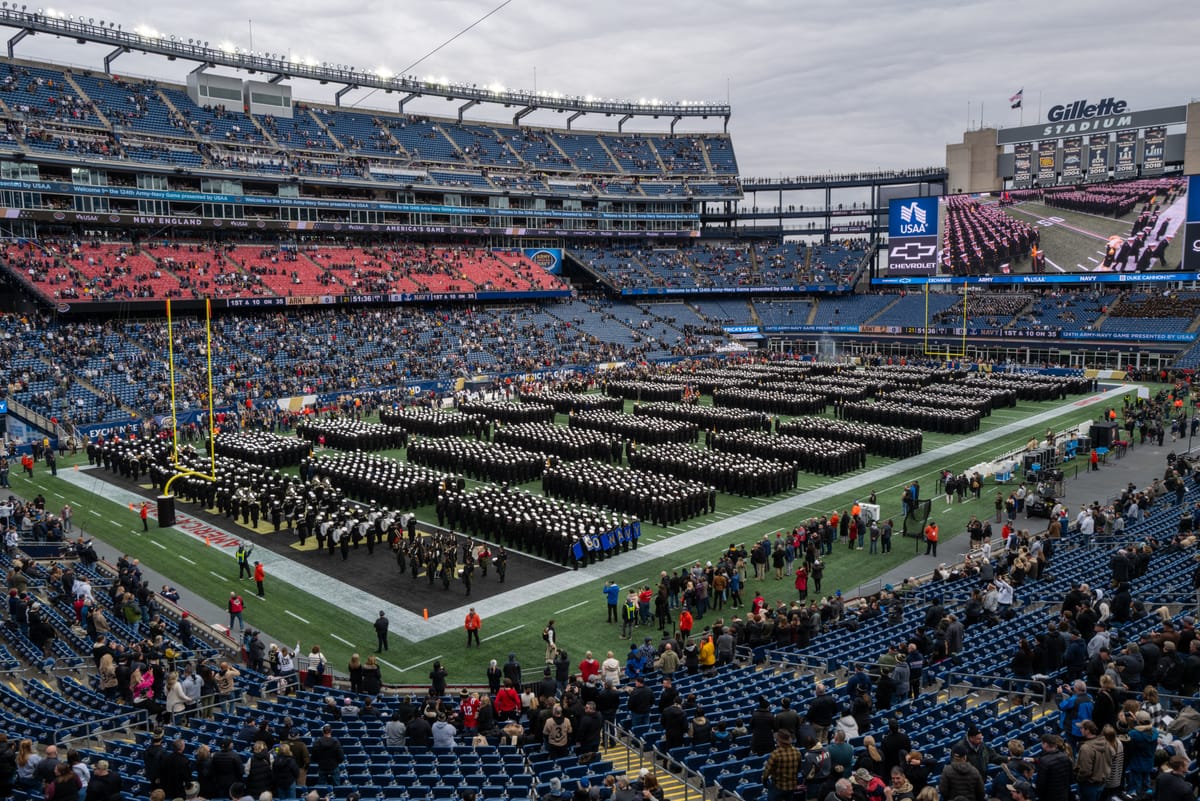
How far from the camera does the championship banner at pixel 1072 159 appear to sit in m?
65.6

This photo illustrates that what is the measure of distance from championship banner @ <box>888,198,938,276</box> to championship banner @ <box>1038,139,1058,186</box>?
833 centimetres

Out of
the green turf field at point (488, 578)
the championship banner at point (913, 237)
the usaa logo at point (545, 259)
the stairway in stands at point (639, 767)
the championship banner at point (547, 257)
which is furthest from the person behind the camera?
the championship banner at point (547, 257)

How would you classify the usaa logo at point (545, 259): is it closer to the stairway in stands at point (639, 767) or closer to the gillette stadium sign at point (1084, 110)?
the gillette stadium sign at point (1084, 110)

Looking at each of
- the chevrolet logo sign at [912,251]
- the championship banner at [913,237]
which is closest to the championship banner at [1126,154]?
the championship banner at [913,237]

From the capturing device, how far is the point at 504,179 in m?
77.4

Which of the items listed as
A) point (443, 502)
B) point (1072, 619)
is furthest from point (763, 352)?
point (1072, 619)

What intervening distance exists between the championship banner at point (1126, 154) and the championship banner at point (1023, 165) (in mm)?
6329

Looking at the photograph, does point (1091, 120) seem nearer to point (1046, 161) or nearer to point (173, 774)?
point (1046, 161)

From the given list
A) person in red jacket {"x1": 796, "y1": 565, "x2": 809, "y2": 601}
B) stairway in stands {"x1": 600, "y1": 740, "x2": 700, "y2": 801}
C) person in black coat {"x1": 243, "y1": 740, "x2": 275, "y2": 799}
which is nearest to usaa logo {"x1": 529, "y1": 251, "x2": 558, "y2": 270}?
person in red jacket {"x1": 796, "y1": 565, "x2": 809, "y2": 601}

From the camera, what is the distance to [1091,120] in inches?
2571

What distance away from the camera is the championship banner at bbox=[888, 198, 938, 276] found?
70.5 meters

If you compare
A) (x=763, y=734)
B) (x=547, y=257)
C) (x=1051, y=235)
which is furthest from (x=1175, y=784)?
(x=547, y=257)

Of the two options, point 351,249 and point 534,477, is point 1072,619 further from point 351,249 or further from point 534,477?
point 351,249

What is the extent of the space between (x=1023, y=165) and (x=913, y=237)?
1023cm
